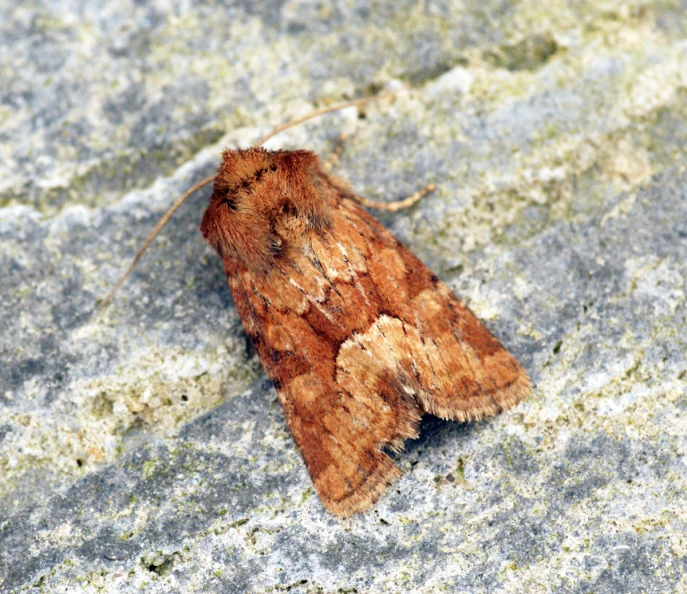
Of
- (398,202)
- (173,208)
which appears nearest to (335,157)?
(398,202)

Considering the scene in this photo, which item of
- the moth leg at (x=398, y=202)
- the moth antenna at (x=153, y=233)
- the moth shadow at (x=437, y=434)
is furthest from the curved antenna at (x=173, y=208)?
the moth shadow at (x=437, y=434)

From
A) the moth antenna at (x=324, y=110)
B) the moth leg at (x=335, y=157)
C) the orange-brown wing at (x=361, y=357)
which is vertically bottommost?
the orange-brown wing at (x=361, y=357)

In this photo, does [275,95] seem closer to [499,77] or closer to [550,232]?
[499,77]

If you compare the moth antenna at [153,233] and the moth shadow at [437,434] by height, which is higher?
the moth antenna at [153,233]

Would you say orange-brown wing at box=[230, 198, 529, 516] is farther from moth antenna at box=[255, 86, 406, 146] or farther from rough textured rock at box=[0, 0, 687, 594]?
moth antenna at box=[255, 86, 406, 146]

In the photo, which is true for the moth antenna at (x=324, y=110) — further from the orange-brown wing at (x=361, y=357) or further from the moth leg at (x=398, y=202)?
the orange-brown wing at (x=361, y=357)

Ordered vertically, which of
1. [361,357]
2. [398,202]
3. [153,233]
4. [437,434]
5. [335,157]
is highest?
[335,157]

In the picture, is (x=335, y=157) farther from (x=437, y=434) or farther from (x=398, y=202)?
(x=437, y=434)
